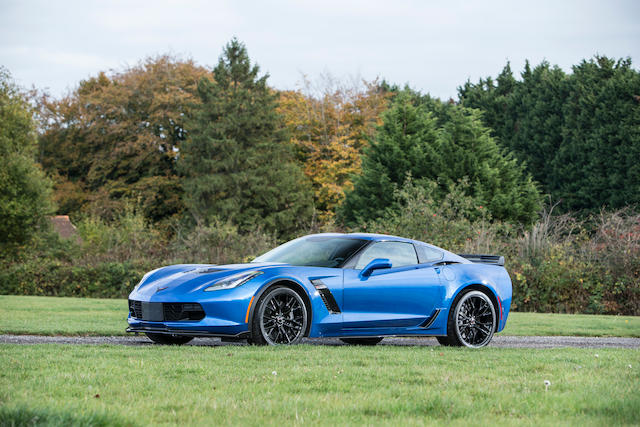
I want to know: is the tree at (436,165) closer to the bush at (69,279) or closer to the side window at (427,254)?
the bush at (69,279)

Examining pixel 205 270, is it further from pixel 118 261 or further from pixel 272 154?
pixel 272 154

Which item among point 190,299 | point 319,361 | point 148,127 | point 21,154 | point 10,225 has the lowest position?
point 319,361

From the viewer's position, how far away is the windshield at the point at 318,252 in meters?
9.63

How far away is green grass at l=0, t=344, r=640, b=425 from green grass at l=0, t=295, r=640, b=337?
3206 mm

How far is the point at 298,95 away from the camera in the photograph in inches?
2255

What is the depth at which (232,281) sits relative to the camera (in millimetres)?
8789

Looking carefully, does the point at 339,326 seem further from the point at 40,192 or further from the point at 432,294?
the point at 40,192

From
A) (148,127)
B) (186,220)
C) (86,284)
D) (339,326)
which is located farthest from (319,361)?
(148,127)

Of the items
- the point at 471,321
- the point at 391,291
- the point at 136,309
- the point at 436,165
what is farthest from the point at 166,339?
the point at 436,165

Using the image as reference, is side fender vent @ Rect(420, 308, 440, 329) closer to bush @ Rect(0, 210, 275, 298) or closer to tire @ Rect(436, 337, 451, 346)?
tire @ Rect(436, 337, 451, 346)

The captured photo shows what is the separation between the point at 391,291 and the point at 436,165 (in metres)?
29.2

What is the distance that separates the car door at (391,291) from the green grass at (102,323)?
350cm

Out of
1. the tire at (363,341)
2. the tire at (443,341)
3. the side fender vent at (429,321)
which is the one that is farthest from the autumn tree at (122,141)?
the side fender vent at (429,321)

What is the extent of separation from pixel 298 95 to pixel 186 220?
524 inches
